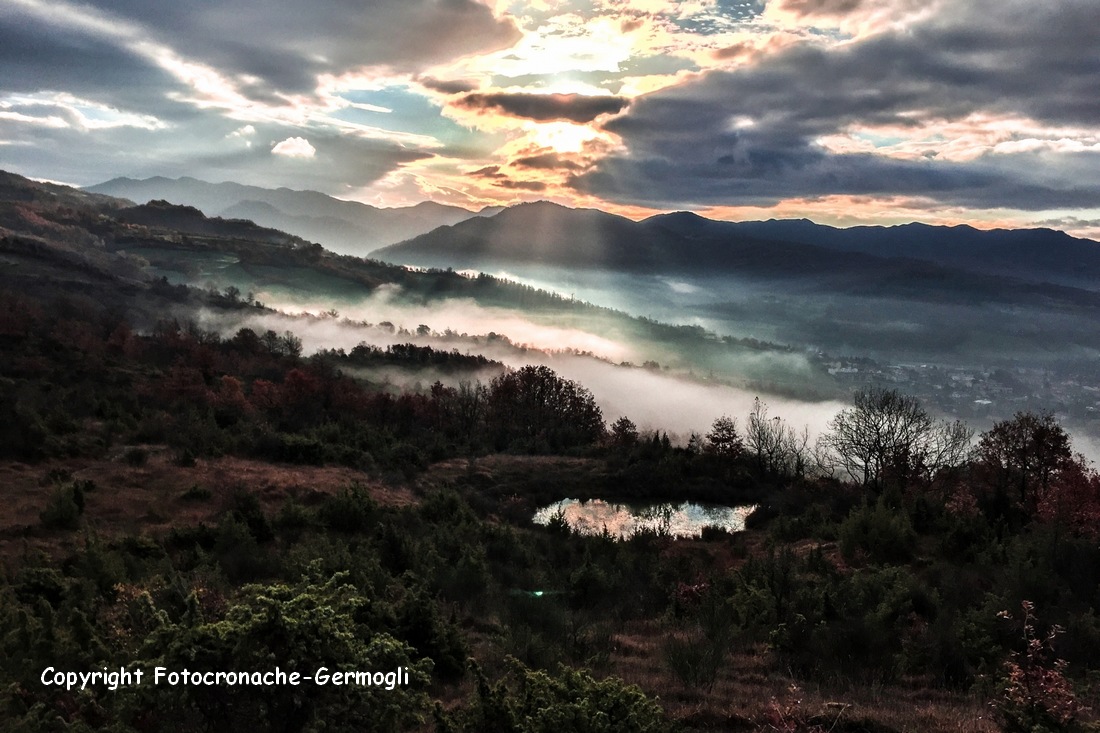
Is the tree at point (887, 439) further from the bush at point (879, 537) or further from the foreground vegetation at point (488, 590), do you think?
the bush at point (879, 537)

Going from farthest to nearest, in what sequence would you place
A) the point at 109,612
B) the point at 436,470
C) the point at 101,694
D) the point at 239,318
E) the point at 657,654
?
the point at 239,318, the point at 436,470, the point at 657,654, the point at 109,612, the point at 101,694

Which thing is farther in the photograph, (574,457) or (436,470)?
(574,457)

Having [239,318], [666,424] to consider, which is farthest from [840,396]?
[239,318]

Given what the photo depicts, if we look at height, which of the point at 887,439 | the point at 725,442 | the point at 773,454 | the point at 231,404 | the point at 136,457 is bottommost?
the point at 773,454

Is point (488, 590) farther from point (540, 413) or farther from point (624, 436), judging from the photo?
point (540, 413)

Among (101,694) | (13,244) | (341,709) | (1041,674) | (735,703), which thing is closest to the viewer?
(341,709)

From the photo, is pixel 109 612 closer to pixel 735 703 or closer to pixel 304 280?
pixel 735 703

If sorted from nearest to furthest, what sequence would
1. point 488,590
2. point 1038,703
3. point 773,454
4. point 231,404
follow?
1. point 1038,703
2. point 488,590
3. point 231,404
4. point 773,454

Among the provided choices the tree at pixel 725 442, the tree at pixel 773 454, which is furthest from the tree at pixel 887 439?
the tree at pixel 725 442

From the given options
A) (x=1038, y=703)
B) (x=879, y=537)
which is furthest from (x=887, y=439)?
(x=1038, y=703)

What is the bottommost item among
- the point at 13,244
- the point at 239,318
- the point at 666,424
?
the point at 666,424
